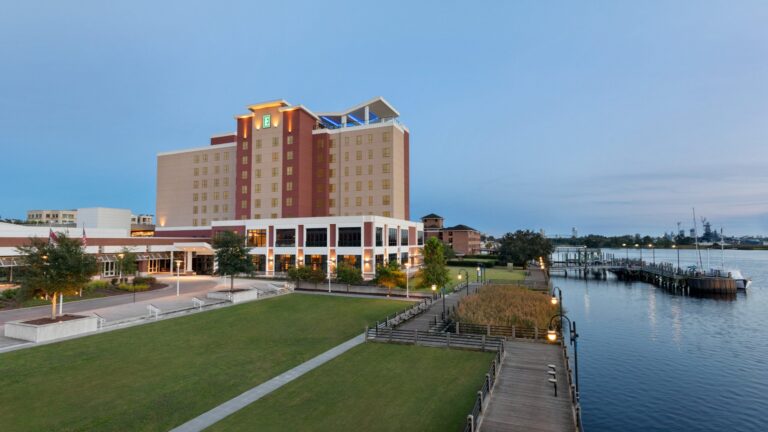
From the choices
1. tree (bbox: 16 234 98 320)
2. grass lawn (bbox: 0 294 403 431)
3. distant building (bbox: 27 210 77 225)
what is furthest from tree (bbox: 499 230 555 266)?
distant building (bbox: 27 210 77 225)

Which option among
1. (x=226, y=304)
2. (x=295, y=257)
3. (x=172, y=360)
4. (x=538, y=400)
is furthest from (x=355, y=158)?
(x=538, y=400)

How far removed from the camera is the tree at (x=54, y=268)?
26359 millimetres

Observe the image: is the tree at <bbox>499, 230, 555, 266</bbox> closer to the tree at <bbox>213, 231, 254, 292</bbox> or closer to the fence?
the tree at <bbox>213, 231, 254, 292</bbox>

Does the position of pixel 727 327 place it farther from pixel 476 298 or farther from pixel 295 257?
pixel 295 257

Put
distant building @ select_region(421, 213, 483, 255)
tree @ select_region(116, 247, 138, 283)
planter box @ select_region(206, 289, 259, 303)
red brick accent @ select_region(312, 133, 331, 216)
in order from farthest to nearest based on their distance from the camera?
1. distant building @ select_region(421, 213, 483, 255)
2. red brick accent @ select_region(312, 133, 331, 216)
3. tree @ select_region(116, 247, 138, 283)
4. planter box @ select_region(206, 289, 259, 303)

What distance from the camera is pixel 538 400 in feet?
54.6

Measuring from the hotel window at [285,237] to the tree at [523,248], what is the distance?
54600 millimetres

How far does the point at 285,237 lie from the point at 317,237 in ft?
20.9

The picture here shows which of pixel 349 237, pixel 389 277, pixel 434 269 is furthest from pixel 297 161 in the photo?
pixel 434 269

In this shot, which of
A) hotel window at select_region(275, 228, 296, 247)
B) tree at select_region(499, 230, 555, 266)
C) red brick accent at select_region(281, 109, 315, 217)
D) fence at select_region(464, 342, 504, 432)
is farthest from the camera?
tree at select_region(499, 230, 555, 266)

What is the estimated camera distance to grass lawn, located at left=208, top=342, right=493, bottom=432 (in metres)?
14.7

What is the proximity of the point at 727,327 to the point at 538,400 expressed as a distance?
39.4 metres

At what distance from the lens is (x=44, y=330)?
24.9 m

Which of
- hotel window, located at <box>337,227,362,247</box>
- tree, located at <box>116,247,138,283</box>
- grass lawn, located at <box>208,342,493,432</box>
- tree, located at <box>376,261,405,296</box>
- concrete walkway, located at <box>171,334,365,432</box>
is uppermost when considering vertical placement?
hotel window, located at <box>337,227,362,247</box>
